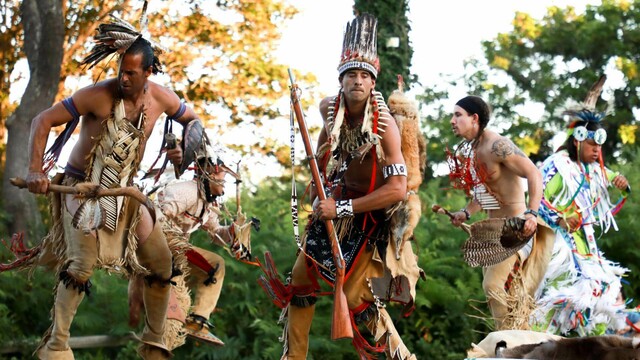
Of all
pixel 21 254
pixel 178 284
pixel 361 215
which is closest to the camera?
pixel 361 215

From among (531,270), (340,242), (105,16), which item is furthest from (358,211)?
(105,16)

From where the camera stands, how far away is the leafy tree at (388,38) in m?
11.5

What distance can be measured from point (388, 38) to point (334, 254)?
559 centimetres

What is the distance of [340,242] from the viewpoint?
656 centimetres

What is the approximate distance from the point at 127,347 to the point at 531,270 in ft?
14.0

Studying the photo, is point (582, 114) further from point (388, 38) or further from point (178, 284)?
point (178, 284)

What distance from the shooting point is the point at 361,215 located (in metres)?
6.56

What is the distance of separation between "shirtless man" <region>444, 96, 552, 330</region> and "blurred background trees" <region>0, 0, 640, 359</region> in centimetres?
35

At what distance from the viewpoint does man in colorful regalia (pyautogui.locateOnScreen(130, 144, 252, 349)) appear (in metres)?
7.14

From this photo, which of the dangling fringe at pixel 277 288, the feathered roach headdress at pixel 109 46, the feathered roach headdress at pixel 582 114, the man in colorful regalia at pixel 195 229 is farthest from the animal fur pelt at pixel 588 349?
the feathered roach headdress at pixel 582 114

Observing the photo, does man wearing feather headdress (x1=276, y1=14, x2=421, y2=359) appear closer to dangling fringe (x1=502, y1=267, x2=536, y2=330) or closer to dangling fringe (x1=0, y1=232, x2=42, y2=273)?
dangling fringe (x1=502, y1=267, x2=536, y2=330)

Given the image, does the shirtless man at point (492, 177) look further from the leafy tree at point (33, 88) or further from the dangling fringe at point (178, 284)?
the leafy tree at point (33, 88)

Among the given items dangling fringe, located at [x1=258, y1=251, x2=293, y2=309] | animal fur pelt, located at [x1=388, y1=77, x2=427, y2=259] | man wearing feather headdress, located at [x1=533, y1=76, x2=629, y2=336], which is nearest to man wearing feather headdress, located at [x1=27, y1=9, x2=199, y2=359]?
dangling fringe, located at [x1=258, y1=251, x2=293, y2=309]

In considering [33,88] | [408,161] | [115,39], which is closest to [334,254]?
[408,161]
